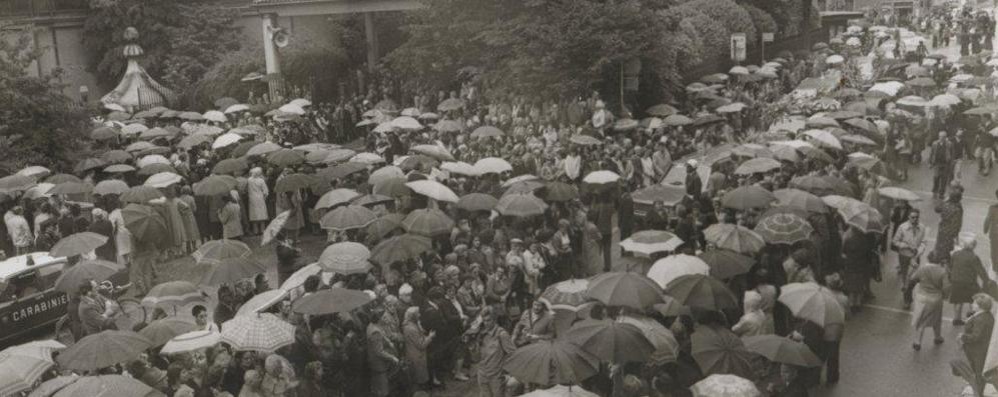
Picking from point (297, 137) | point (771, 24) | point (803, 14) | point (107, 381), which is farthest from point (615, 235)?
point (803, 14)

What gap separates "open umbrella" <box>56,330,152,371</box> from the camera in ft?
30.3

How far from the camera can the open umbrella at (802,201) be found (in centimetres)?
1414

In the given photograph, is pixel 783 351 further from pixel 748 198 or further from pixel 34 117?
pixel 34 117

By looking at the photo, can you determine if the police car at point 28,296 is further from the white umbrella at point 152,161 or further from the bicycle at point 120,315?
the white umbrella at point 152,161

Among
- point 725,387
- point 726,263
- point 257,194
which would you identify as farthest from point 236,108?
point 725,387

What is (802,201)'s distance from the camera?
46.7 feet

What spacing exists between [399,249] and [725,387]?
5.77m

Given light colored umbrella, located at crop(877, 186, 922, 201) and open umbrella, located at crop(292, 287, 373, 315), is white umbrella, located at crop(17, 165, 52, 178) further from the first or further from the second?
light colored umbrella, located at crop(877, 186, 922, 201)

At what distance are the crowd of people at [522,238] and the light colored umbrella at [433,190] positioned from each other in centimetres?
17

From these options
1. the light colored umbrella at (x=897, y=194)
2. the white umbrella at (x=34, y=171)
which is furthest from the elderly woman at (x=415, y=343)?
the white umbrella at (x=34, y=171)

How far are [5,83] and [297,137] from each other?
7318 mm

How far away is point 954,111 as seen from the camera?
24.2 meters

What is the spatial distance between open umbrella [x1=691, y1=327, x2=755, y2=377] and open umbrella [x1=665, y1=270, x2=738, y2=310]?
88 centimetres

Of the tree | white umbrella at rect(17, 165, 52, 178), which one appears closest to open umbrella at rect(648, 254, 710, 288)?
white umbrella at rect(17, 165, 52, 178)
